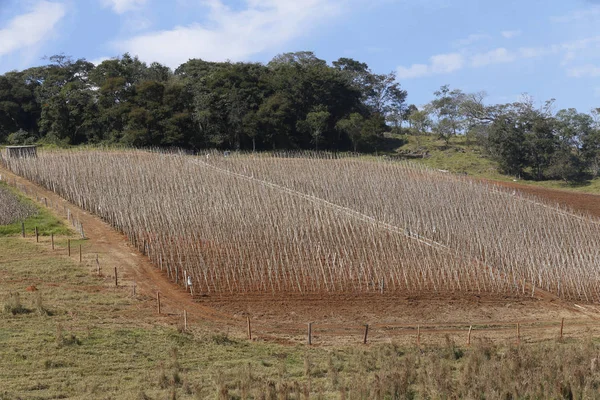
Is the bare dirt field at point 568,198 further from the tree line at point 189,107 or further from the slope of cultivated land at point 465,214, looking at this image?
the tree line at point 189,107

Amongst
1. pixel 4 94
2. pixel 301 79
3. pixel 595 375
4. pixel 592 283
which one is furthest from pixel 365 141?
pixel 595 375

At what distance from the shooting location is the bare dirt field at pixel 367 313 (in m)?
13.7

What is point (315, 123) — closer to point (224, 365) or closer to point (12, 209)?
point (12, 209)

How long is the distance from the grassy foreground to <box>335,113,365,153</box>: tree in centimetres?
2897

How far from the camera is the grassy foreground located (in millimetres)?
9352

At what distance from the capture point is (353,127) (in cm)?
4166

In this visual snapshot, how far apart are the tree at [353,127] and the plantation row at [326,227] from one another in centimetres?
1098

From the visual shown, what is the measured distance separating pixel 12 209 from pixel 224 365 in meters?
14.5

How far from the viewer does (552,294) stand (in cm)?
1667

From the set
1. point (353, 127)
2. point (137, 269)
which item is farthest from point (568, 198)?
point (137, 269)

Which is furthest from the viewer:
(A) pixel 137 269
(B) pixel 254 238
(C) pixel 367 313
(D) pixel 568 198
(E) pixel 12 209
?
(D) pixel 568 198

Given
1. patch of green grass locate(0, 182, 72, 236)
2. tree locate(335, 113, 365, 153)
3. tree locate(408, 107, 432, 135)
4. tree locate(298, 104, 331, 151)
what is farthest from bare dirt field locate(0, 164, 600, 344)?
tree locate(408, 107, 432, 135)

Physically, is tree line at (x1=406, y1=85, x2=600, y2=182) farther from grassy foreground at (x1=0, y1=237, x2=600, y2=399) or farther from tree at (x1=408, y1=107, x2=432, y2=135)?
grassy foreground at (x1=0, y1=237, x2=600, y2=399)

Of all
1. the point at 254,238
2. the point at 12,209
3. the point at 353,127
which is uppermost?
the point at 353,127
